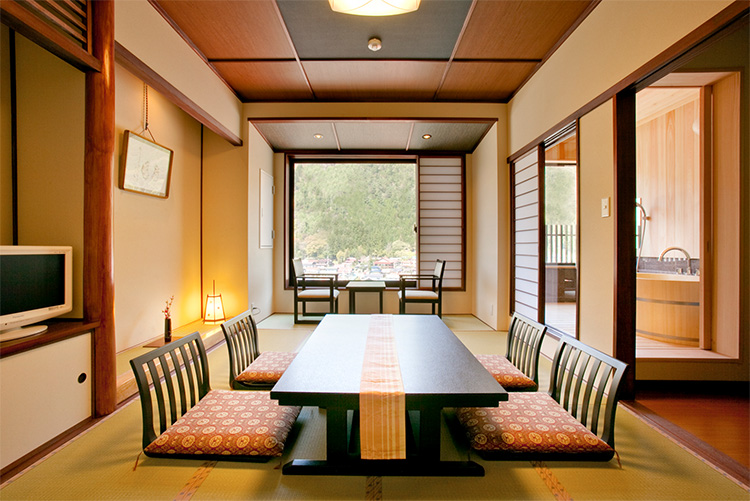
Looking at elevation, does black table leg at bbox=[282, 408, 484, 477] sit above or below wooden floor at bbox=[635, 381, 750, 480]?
above

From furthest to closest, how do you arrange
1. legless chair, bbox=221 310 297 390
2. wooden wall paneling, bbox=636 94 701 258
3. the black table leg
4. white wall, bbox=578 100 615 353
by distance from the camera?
wooden wall paneling, bbox=636 94 701 258 → white wall, bbox=578 100 615 353 → legless chair, bbox=221 310 297 390 → the black table leg

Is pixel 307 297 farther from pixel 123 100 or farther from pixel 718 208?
pixel 718 208

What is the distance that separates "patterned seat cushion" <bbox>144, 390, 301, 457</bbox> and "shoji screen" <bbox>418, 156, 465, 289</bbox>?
4.16m

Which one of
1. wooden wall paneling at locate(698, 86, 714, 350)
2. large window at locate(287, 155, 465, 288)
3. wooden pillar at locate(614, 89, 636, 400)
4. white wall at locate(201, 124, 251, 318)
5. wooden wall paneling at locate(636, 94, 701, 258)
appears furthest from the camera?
large window at locate(287, 155, 465, 288)

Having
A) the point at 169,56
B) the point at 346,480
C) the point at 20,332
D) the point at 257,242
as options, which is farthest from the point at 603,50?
the point at 257,242

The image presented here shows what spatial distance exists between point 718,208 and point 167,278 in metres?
5.38

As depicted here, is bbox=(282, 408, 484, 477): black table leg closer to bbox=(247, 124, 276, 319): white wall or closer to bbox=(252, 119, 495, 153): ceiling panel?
bbox=(247, 124, 276, 319): white wall

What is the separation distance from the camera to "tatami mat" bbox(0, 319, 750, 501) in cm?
142

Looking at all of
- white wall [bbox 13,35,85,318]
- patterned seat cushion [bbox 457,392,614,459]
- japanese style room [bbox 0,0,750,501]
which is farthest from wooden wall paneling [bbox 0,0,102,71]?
patterned seat cushion [bbox 457,392,614,459]

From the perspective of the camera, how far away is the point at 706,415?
2186mm

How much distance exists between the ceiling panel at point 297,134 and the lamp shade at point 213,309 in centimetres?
237

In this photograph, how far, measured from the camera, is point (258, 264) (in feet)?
15.7

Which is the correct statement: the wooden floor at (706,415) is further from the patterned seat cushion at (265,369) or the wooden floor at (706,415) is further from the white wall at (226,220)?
the white wall at (226,220)

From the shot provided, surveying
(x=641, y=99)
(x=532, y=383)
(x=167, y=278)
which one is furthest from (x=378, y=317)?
(x=641, y=99)
